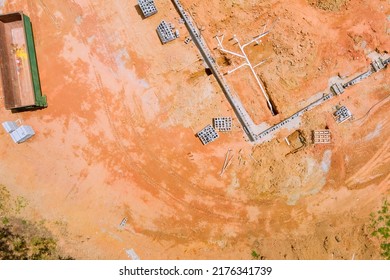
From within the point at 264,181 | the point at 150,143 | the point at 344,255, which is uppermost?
the point at 150,143

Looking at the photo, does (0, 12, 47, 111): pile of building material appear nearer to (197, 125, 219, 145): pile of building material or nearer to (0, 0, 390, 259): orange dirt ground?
(0, 0, 390, 259): orange dirt ground

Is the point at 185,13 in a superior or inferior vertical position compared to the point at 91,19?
inferior

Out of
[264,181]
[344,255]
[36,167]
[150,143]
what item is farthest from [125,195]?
[344,255]

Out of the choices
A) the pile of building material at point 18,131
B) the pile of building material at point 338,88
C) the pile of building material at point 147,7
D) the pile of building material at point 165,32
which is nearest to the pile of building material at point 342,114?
the pile of building material at point 338,88

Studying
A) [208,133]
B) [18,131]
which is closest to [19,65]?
[18,131]

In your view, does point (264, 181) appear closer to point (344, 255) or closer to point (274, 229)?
point (274, 229)

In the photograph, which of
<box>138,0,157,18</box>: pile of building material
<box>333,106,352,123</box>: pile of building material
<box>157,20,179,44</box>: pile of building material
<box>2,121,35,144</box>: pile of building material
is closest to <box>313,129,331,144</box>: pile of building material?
<box>333,106,352,123</box>: pile of building material
